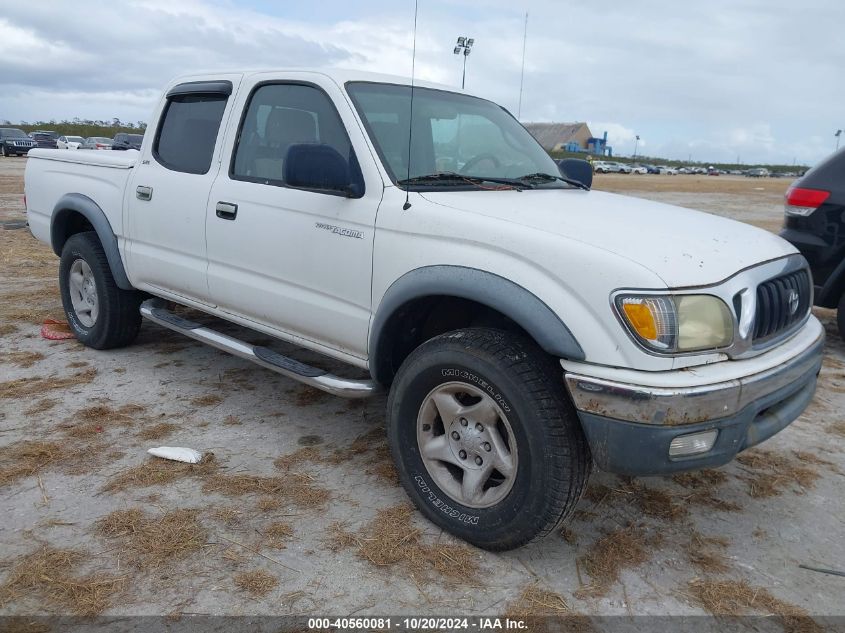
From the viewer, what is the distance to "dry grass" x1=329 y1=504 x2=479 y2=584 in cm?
270

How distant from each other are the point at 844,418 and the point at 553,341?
291 cm

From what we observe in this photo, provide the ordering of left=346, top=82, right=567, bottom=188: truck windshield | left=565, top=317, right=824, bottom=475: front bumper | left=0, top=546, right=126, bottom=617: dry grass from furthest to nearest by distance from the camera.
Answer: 1. left=346, top=82, right=567, bottom=188: truck windshield
2. left=0, top=546, right=126, bottom=617: dry grass
3. left=565, top=317, right=824, bottom=475: front bumper

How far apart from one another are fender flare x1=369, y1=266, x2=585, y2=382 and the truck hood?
0.23 meters

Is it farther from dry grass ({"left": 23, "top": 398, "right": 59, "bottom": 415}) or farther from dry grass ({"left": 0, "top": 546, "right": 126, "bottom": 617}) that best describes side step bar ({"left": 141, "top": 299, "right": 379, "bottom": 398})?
dry grass ({"left": 0, "top": 546, "right": 126, "bottom": 617})

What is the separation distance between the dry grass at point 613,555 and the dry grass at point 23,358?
402cm

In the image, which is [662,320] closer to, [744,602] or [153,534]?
[744,602]

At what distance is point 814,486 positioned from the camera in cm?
349

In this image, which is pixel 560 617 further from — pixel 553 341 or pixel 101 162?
pixel 101 162

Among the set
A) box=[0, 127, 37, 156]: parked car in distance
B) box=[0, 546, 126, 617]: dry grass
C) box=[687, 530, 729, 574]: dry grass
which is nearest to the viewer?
box=[0, 546, 126, 617]: dry grass

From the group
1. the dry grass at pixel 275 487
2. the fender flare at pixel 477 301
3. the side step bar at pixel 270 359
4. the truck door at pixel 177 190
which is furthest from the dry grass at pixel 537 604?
the truck door at pixel 177 190

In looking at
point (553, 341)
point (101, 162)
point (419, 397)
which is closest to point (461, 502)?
point (419, 397)

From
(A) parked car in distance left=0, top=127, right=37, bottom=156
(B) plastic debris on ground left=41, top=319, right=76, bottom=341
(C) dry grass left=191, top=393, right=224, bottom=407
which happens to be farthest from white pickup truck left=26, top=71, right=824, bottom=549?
(A) parked car in distance left=0, top=127, right=37, bottom=156

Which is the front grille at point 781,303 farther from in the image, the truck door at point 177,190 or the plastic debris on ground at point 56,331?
the plastic debris on ground at point 56,331

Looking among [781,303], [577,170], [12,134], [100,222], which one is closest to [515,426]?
[781,303]
